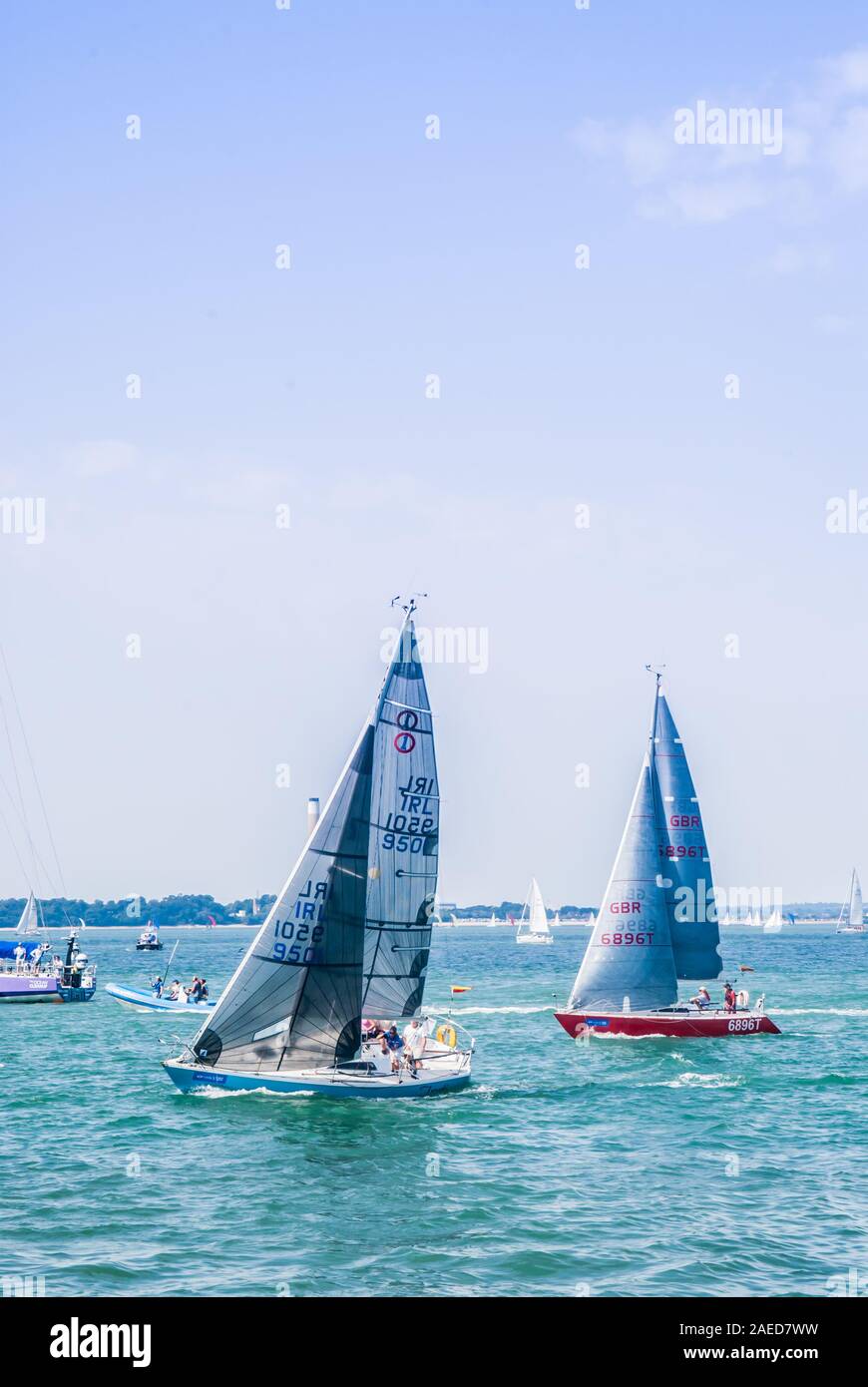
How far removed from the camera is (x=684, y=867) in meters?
58.8

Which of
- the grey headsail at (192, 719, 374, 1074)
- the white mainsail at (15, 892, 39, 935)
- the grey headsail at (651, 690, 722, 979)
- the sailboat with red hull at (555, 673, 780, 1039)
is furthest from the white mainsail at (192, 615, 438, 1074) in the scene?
the white mainsail at (15, 892, 39, 935)

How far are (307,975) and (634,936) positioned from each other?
2061 cm

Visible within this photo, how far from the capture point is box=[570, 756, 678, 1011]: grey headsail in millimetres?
54688

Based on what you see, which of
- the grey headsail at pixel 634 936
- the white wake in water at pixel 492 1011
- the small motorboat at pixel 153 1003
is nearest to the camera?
the grey headsail at pixel 634 936

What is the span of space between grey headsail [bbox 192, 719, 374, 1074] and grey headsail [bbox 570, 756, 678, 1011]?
18.8 meters

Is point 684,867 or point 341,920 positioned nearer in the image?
point 341,920

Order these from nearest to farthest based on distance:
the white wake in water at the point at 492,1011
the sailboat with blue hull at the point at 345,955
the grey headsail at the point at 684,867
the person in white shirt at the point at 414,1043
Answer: the sailboat with blue hull at the point at 345,955
the person in white shirt at the point at 414,1043
the grey headsail at the point at 684,867
the white wake in water at the point at 492,1011

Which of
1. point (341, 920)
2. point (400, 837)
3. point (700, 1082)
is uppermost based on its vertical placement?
point (400, 837)

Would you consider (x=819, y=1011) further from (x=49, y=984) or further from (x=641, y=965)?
(x=49, y=984)

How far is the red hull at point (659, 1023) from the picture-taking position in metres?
54.4

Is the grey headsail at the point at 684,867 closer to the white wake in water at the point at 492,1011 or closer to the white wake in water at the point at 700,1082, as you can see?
the white wake in water at the point at 700,1082
